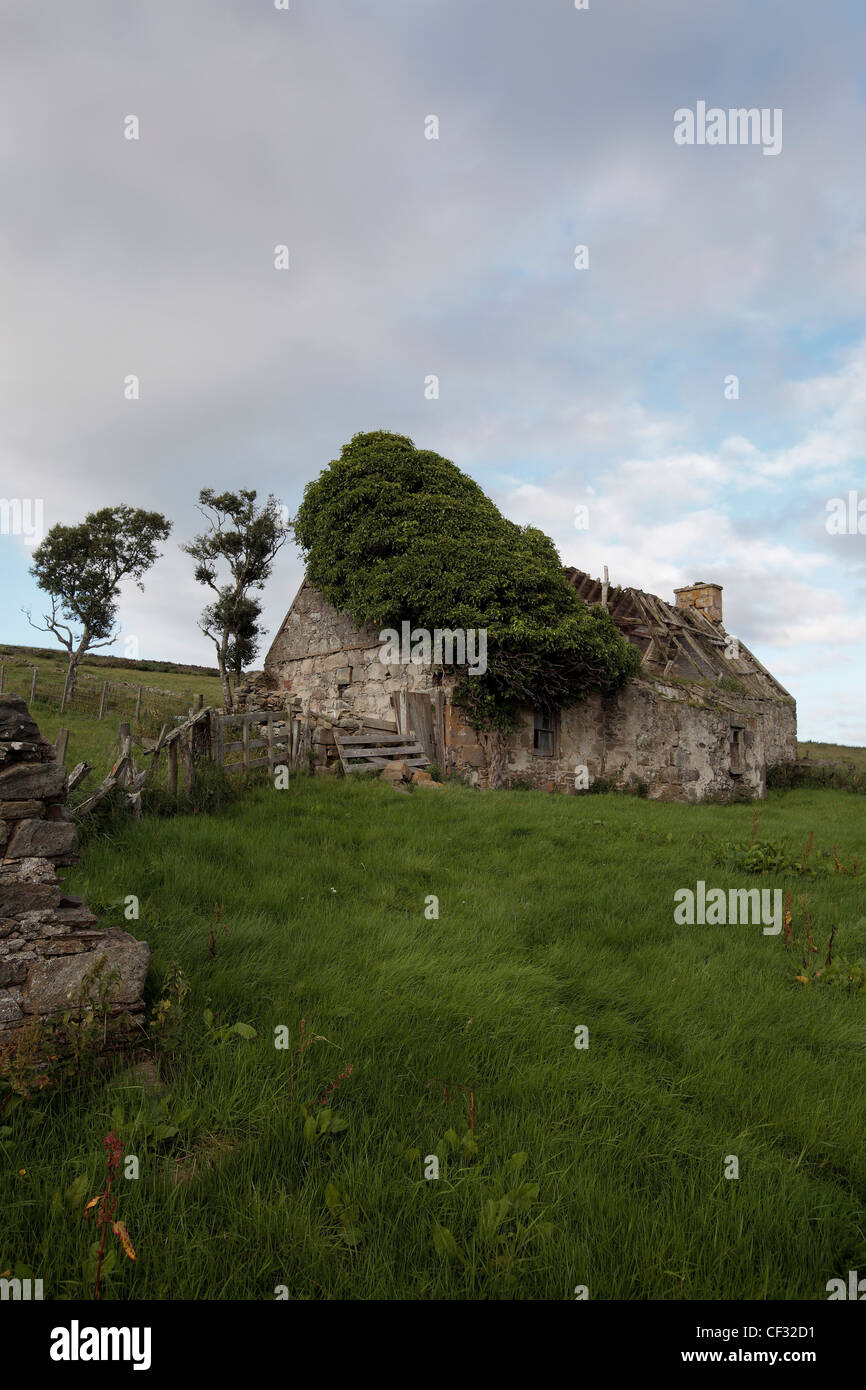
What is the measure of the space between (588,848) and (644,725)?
36.4 feet

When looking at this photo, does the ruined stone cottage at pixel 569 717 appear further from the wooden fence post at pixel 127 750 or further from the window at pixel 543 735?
the wooden fence post at pixel 127 750

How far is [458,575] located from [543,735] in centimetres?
505

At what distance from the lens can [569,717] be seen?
1959cm

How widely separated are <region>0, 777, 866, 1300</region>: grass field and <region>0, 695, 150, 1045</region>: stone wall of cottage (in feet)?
1.26

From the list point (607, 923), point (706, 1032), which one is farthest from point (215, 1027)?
point (607, 923)

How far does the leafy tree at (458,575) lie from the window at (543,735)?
0.37m

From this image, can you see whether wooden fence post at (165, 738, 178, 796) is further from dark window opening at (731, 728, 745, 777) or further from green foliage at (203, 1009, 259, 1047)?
dark window opening at (731, 728, 745, 777)

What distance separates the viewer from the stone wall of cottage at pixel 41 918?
3846mm

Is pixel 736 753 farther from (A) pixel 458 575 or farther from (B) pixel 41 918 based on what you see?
(B) pixel 41 918

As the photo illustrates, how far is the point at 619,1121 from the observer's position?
3775 mm

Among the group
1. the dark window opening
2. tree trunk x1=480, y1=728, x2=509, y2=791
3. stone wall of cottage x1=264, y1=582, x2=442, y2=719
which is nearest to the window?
tree trunk x1=480, y1=728, x2=509, y2=791

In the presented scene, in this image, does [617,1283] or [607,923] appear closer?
[617,1283]

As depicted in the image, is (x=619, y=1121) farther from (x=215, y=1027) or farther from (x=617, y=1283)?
(x=215, y=1027)
